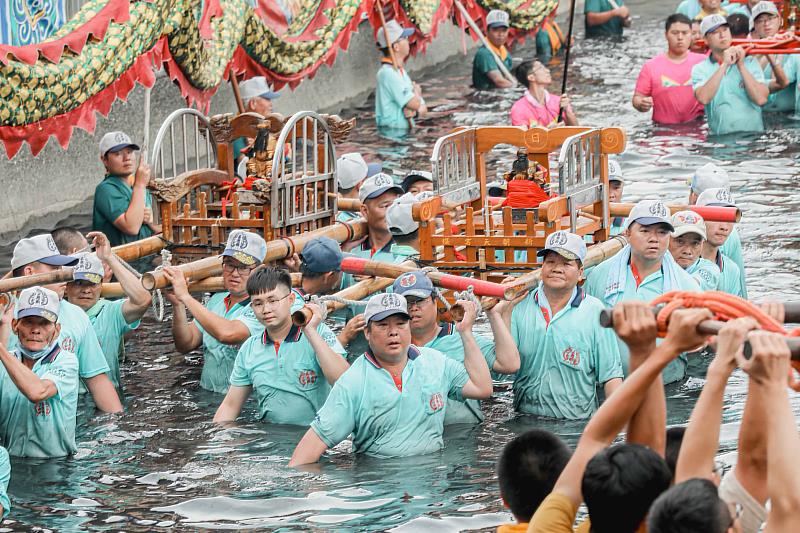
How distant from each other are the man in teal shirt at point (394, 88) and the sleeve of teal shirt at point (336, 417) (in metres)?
10.9

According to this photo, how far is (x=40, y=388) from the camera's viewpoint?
7.93 meters

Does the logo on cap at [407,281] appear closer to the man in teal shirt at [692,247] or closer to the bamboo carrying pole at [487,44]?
the man in teal shirt at [692,247]

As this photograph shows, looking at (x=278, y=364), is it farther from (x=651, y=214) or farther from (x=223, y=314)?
(x=651, y=214)

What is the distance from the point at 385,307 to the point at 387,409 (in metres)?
0.56

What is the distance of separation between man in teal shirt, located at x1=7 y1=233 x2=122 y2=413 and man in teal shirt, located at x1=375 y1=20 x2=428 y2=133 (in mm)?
9753

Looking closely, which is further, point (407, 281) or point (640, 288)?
point (640, 288)

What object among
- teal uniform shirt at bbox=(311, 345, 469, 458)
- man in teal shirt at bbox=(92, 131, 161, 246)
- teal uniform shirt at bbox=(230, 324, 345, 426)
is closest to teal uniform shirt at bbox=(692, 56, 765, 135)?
man in teal shirt at bbox=(92, 131, 161, 246)

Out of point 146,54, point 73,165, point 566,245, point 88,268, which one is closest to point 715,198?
point 566,245

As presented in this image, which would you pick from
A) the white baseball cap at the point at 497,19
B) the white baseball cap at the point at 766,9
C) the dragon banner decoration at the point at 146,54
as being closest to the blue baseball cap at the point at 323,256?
the dragon banner decoration at the point at 146,54

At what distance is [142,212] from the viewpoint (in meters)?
11.5

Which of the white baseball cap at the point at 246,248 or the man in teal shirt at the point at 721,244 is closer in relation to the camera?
the white baseball cap at the point at 246,248

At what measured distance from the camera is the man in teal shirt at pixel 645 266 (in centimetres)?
929

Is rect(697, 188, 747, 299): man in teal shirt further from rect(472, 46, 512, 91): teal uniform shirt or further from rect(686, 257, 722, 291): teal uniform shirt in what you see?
rect(472, 46, 512, 91): teal uniform shirt

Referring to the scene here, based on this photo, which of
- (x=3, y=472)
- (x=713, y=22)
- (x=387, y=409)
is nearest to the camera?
(x=3, y=472)
